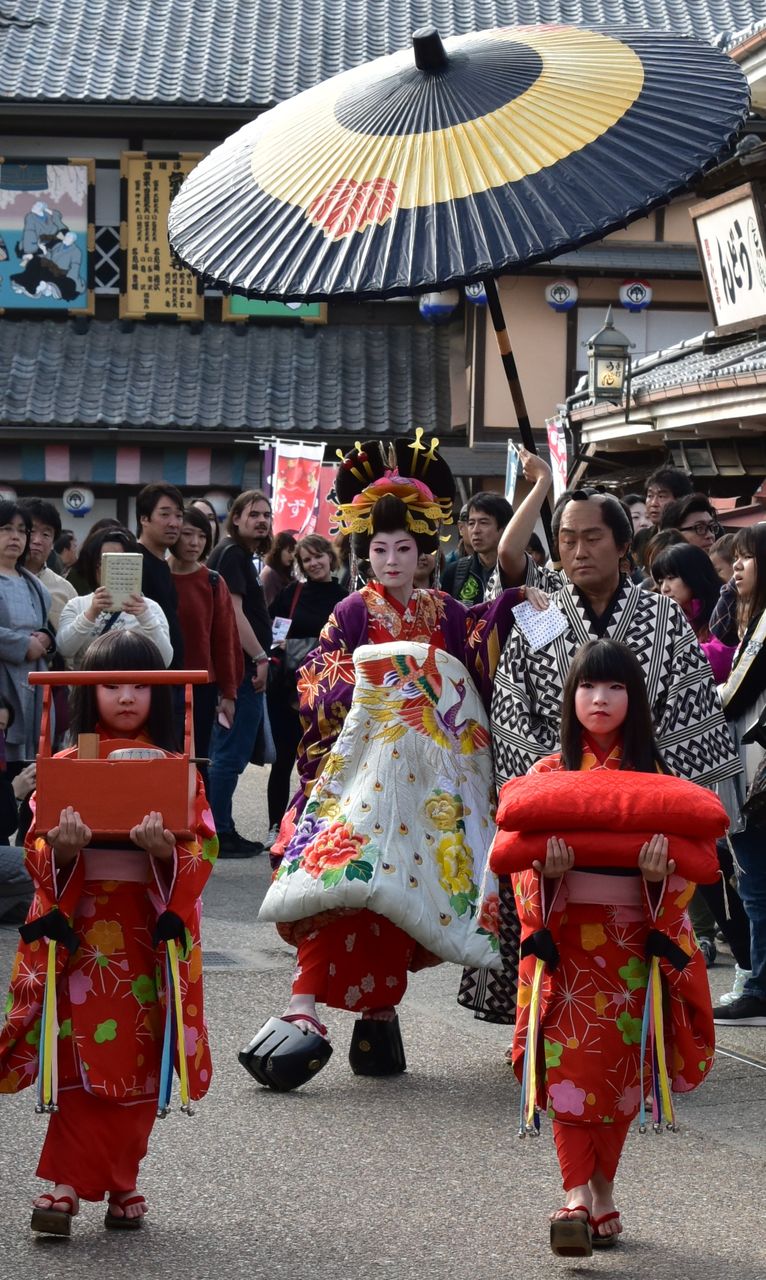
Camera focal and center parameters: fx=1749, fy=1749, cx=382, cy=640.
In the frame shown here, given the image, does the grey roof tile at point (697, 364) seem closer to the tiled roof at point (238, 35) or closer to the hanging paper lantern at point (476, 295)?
the hanging paper lantern at point (476, 295)

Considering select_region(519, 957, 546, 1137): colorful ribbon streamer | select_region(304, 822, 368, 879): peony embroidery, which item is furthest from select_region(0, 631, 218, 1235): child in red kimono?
select_region(304, 822, 368, 879): peony embroidery

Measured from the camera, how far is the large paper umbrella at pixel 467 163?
481 cm

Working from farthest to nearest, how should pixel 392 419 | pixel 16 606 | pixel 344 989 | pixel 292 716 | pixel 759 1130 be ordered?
pixel 392 419 < pixel 292 716 < pixel 16 606 < pixel 344 989 < pixel 759 1130

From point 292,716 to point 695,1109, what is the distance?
5756 mm

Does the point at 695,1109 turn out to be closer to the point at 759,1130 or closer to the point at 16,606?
the point at 759,1130

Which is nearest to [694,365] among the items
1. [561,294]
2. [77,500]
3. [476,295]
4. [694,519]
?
[561,294]

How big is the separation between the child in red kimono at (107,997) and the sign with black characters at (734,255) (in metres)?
8.69

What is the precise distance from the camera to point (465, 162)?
500 centimetres

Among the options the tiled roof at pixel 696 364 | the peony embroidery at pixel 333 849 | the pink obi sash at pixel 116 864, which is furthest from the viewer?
the tiled roof at pixel 696 364

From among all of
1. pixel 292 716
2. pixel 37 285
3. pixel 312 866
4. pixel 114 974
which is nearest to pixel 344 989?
pixel 312 866

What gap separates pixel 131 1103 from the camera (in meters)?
3.86

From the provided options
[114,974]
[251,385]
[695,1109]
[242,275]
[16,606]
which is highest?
[251,385]

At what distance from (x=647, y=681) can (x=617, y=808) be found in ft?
3.95

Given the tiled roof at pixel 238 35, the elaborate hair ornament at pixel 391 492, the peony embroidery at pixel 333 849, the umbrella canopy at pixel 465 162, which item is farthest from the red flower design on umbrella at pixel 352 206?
the tiled roof at pixel 238 35
